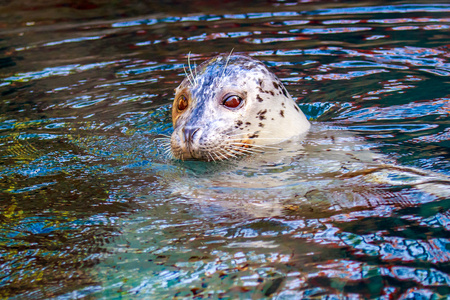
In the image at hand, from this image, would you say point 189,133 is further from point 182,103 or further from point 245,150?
point 182,103

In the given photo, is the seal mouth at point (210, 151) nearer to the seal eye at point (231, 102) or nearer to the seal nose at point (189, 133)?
the seal nose at point (189, 133)

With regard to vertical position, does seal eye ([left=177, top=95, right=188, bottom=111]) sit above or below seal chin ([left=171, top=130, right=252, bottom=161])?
above

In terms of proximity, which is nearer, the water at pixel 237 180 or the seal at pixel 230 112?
the water at pixel 237 180

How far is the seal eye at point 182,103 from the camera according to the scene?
4.53 metres

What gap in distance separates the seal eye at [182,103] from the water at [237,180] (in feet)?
1.42

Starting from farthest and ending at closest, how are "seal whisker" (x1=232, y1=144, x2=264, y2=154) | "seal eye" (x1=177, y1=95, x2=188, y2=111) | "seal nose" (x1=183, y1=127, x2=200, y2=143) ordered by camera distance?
1. "seal eye" (x1=177, y1=95, x2=188, y2=111)
2. "seal whisker" (x1=232, y1=144, x2=264, y2=154)
3. "seal nose" (x1=183, y1=127, x2=200, y2=143)

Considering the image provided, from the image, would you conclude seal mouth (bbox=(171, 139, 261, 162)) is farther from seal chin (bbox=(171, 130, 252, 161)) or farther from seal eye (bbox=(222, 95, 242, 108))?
seal eye (bbox=(222, 95, 242, 108))

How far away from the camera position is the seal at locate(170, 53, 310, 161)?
13.4ft

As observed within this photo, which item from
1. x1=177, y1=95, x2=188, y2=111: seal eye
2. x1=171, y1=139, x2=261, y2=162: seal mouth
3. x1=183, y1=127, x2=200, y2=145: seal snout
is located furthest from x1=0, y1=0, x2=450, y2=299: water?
x1=177, y1=95, x2=188, y2=111: seal eye

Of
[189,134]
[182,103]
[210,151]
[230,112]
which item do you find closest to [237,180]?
[210,151]

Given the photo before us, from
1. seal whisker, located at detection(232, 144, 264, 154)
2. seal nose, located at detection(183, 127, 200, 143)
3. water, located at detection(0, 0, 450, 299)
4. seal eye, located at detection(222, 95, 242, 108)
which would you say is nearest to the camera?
water, located at detection(0, 0, 450, 299)

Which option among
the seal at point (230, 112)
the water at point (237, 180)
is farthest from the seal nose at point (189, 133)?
the water at point (237, 180)

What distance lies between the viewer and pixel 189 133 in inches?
159

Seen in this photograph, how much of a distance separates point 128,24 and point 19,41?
1.91m
